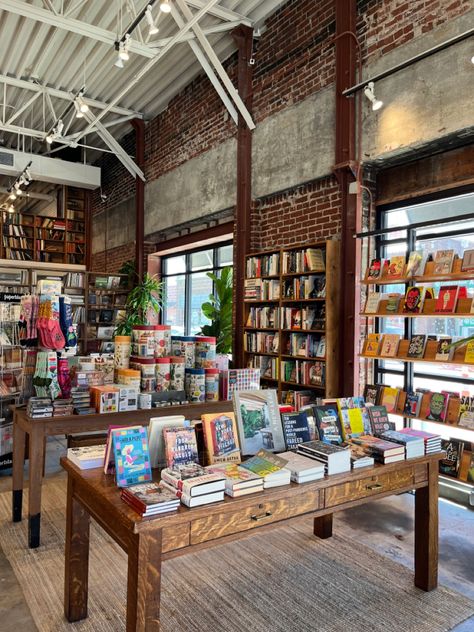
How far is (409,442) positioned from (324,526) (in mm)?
1040

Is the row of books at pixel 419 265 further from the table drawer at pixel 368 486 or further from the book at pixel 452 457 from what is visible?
the table drawer at pixel 368 486

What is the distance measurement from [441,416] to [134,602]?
307 centimetres

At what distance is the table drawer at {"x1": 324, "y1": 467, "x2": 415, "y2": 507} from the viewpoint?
2.24m

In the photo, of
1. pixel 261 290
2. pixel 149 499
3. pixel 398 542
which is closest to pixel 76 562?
pixel 149 499

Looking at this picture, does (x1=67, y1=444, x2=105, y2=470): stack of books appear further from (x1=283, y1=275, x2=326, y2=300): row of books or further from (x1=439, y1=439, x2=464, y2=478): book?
(x1=283, y1=275, x2=326, y2=300): row of books

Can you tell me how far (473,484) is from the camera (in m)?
3.72

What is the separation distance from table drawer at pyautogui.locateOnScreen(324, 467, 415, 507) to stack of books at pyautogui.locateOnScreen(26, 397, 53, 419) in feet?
6.25

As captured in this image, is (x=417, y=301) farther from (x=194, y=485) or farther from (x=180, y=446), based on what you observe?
(x=194, y=485)

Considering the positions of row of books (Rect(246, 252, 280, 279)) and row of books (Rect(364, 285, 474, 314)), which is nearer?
row of books (Rect(364, 285, 474, 314))

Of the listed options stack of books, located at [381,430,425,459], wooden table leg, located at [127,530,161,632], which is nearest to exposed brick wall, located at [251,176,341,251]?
stack of books, located at [381,430,425,459]

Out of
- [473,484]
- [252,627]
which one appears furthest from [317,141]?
[252,627]

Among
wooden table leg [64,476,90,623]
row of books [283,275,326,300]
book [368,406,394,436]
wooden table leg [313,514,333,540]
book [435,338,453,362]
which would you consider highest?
row of books [283,275,326,300]

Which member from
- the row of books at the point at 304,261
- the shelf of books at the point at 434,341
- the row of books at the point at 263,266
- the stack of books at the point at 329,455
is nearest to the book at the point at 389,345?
the shelf of books at the point at 434,341

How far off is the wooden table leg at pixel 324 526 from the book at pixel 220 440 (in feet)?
4.20
